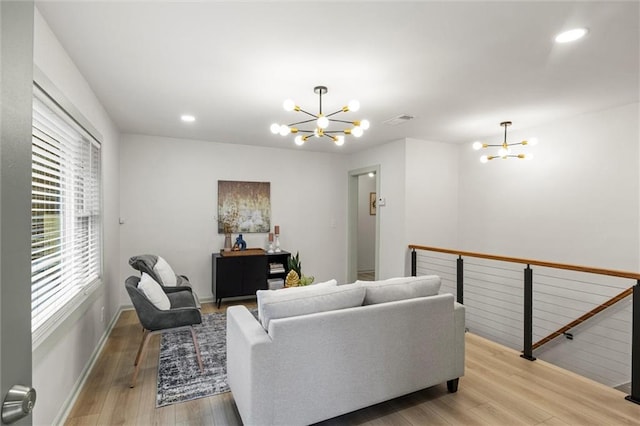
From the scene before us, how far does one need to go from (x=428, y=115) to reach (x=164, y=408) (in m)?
3.76

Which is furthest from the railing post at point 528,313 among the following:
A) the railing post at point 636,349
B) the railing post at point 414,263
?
the railing post at point 414,263

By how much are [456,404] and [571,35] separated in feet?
8.59

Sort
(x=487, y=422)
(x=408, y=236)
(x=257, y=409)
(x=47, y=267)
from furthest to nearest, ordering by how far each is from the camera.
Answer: (x=408, y=236), (x=487, y=422), (x=47, y=267), (x=257, y=409)

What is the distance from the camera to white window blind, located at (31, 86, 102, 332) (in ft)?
6.47

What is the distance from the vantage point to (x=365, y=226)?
8.08 meters

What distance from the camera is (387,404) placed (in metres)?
2.48

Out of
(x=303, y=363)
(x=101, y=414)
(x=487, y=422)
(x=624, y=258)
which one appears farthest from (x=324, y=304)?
(x=624, y=258)

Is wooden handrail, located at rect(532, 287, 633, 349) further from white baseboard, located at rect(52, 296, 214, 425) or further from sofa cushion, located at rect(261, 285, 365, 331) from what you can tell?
white baseboard, located at rect(52, 296, 214, 425)

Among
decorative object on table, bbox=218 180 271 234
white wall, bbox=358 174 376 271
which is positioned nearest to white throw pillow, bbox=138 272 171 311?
decorative object on table, bbox=218 180 271 234

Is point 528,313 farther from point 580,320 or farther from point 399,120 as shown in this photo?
point 399,120

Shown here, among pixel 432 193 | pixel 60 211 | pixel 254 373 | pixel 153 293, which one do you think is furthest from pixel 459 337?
pixel 60 211

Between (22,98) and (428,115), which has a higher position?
(428,115)

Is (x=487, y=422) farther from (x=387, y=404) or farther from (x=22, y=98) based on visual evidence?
(x=22, y=98)

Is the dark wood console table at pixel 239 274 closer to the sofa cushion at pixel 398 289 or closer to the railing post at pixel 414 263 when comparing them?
the railing post at pixel 414 263
